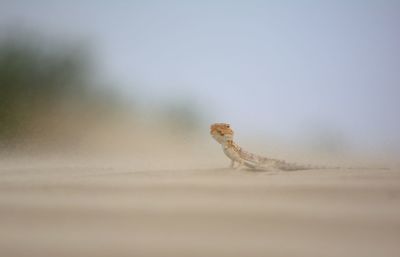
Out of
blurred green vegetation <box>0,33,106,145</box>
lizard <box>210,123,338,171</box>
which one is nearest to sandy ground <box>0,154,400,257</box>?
lizard <box>210,123,338,171</box>

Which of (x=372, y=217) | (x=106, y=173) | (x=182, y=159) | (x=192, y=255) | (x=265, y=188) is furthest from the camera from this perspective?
(x=182, y=159)

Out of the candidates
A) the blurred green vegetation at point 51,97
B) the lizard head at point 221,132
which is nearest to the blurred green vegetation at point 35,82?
the blurred green vegetation at point 51,97

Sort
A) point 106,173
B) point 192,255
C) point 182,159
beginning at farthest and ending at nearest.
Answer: point 182,159 < point 106,173 < point 192,255

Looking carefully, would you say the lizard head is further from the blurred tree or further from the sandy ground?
the blurred tree

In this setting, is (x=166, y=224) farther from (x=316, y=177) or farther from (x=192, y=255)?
(x=316, y=177)

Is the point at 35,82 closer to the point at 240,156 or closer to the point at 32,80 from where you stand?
the point at 32,80

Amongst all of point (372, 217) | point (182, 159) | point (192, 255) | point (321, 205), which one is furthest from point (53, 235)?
point (372, 217)

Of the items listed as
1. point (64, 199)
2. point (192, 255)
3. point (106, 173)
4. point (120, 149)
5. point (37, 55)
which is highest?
point (37, 55)

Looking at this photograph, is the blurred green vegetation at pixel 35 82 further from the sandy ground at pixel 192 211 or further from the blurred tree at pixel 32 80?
the sandy ground at pixel 192 211

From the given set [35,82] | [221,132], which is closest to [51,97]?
[35,82]
